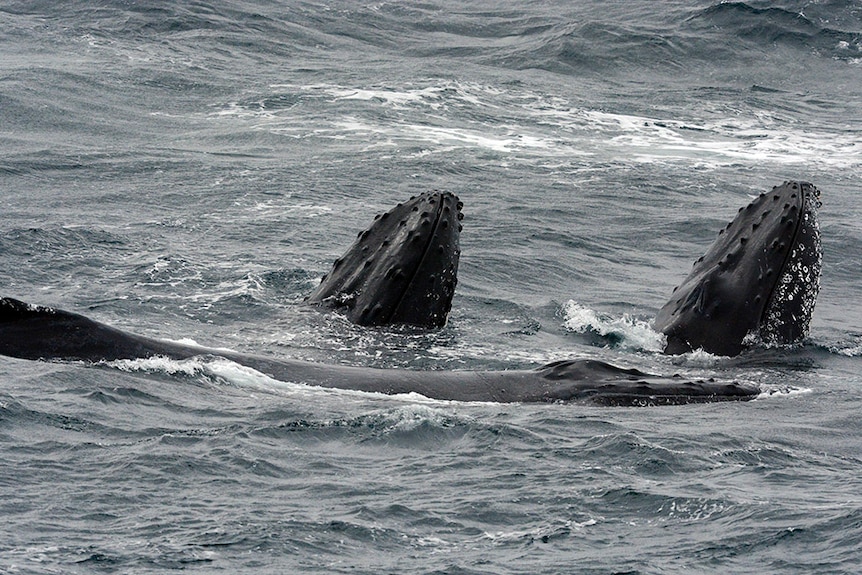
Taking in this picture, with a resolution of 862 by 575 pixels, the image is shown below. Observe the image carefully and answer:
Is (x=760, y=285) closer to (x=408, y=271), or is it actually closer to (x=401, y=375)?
(x=408, y=271)

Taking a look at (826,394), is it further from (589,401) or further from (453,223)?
(453,223)

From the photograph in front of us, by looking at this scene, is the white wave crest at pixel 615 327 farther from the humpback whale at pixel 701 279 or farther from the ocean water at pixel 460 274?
the humpback whale at pixel 701 279

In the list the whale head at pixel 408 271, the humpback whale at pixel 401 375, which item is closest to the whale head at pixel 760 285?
the humpback whale at pixel 401 375

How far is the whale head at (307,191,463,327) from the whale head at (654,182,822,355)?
2.67m

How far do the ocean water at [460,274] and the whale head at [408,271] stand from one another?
12.4 inches

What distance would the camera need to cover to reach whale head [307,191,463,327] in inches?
615

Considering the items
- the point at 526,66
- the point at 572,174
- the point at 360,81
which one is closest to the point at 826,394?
the point at 572,174

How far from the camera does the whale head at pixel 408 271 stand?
15609 mm

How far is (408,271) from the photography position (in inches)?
615

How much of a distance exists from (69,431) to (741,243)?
7.81m

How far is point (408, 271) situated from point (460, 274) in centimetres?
594

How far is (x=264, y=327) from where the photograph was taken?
651 inches

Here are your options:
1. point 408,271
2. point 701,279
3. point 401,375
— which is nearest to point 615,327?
point 701,279

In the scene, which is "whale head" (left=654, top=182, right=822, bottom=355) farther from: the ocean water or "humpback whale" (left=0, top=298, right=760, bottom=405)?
"humpback whale" (left=0, top=298, right=760, bottom=405)
